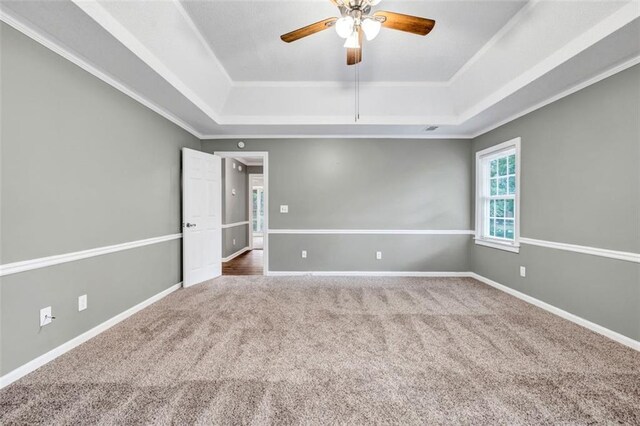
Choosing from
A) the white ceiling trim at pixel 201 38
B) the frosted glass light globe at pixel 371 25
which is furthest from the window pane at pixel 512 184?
the white ceiling trim at pixel 201 38

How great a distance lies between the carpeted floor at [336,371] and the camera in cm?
152

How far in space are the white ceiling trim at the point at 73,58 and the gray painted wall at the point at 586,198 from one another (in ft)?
15.4

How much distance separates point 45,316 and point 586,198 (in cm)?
488

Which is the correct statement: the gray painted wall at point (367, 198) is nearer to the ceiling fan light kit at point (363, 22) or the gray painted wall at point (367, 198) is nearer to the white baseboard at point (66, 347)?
the white baseboard at point (66, 347)

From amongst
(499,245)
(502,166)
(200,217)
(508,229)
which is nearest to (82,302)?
(200,217)

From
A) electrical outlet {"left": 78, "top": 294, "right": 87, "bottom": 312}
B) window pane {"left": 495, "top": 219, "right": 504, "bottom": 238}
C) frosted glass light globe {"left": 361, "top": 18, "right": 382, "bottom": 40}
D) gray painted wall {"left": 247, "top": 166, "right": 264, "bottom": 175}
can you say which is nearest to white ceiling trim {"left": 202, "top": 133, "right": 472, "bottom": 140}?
window pane {"left": 495, "top": 219, "right": 504, "bottom": 238}

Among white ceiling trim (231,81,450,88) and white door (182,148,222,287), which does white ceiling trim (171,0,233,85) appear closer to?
white ceiling trim (231,81,450,88)

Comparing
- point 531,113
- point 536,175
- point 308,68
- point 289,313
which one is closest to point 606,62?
point 531,113

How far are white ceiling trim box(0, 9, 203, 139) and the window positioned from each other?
469 centimetres

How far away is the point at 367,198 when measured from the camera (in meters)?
4.61

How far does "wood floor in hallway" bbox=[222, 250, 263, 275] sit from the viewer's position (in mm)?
4902

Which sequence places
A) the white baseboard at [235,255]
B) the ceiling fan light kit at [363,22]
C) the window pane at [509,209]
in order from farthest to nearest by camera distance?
the white baseboard at [235,255], the window pane at [509,209], the ceiling fan light kit at [363,22]

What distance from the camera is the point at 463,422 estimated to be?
1.46 m

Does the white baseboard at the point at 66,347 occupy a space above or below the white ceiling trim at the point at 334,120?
below
